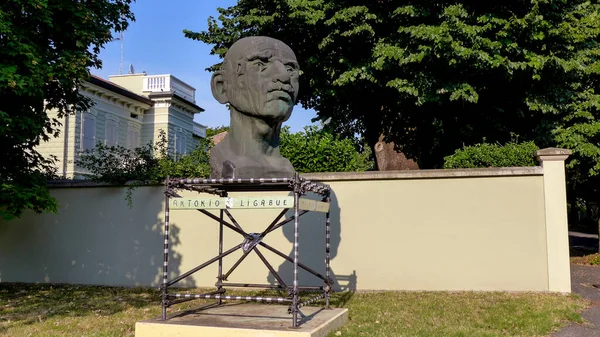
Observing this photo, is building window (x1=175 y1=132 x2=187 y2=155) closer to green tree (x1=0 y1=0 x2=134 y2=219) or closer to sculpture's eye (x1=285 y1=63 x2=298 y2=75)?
green tree (x1=0 y1=0 x2=134 y2=219)

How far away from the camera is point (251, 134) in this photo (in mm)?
6852

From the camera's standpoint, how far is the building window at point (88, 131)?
25.7 m

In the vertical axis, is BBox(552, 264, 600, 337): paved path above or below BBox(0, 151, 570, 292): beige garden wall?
below

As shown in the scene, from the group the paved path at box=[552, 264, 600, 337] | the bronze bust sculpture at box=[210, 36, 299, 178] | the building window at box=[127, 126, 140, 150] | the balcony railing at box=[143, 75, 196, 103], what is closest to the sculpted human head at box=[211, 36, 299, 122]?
the bronze bust sculpture at box=[210, 36, 299, 178]

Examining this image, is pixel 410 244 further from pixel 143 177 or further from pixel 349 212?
pixel 143 177

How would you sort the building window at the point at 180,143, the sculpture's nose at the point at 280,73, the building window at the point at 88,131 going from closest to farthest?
the sculpture's nose at the point at 280,73
the building window at the point at 88,131
the building window at the point at 180,143

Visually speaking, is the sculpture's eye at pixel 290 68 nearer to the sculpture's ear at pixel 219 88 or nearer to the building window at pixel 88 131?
the sculpture's ear at pixel 219 88

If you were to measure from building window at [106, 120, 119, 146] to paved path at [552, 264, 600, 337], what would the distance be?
74.2 ft

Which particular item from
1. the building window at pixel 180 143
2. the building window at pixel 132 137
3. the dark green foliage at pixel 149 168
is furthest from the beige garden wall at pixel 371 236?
the building window at pixel 180 143

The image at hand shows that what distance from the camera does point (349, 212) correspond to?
9.81m

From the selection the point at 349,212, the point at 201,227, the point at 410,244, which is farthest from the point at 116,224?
the point at 410,244

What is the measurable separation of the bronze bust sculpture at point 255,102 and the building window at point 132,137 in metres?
24.5

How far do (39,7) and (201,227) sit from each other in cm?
471

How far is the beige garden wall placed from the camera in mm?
9102
